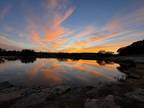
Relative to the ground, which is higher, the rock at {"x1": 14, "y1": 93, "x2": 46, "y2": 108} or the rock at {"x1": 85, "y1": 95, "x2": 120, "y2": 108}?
the rock at {"x1": 85, "y1": 95, "x2": 120, "y2": 108}

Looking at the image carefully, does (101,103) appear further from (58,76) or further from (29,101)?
(58,76)

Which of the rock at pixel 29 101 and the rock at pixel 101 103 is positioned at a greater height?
the rock at pixel 101 103

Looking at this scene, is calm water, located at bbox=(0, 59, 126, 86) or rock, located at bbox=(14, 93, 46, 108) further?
calm water, located at bbox=(0, 59, 126, 86)

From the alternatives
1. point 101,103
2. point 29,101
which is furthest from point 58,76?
point 101,103

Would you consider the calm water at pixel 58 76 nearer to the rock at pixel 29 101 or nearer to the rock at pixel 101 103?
the rock at pixel 29 101

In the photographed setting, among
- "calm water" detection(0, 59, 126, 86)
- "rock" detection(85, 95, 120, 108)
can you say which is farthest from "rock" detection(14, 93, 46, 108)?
"calm water" detection(0, 59, 126, 86)

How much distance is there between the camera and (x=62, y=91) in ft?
36.3

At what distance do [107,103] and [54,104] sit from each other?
3252mm

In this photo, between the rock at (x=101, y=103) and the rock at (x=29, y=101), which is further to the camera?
the rock at (x=29, y=101)

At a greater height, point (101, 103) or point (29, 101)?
point (101, 103)

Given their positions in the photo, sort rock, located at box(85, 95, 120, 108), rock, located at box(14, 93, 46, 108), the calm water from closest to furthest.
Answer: rock, located at box(85, 95, 120, 108) < rock, located at box(14, 93, 46, 108) < the calm water

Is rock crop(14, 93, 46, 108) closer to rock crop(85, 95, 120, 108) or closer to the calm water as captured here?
rock crop(85, 95, 120, 108)

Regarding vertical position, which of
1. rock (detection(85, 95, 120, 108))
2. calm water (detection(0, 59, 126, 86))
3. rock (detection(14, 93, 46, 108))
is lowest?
calm water (detection(0, 59, 126, 86))

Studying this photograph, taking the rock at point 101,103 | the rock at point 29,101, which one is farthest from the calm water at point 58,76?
the rock at point 101,103
